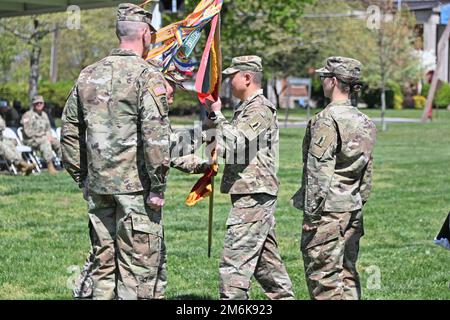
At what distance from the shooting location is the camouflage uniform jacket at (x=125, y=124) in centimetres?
624

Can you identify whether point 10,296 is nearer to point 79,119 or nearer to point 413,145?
point 79,119

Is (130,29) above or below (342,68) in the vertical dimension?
above

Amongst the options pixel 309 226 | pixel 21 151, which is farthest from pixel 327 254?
pixel 21 151

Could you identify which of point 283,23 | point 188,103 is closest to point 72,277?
point 283,23

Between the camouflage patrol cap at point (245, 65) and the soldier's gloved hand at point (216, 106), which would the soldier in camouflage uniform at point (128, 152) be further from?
the camouflage patrol cap at point (245, 65)

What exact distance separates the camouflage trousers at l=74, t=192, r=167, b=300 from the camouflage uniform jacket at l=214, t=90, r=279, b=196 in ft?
2.79

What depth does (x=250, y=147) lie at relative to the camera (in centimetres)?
702

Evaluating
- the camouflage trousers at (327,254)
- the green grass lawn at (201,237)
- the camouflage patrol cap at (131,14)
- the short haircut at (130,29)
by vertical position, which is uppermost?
the camouflage patrol cap at (131,14)

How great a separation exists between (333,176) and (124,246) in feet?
5.77

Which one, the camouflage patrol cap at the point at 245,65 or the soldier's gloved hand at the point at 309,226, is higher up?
the camouflage patrol cap at the point at 245,65

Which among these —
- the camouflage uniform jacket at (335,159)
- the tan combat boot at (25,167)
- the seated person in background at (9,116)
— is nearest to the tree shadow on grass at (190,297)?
the camouflage uniform jacket at (335,159)

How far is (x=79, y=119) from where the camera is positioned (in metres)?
6.56

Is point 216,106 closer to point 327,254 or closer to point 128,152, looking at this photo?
point 128,152
